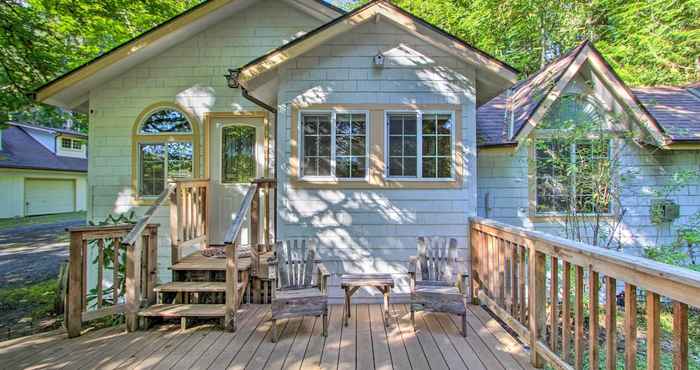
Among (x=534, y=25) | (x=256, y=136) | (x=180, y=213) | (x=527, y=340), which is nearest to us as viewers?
(x=527, y=340)

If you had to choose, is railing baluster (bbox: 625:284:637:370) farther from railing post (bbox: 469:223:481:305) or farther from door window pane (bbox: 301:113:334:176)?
door window pane (bbox: 301:113:334:176)

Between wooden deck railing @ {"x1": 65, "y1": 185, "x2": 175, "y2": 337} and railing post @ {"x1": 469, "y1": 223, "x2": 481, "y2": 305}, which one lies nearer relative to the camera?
wooden deck railing @ {"x1": 65, "y1": 185, "x2": 175, "y2": 337}

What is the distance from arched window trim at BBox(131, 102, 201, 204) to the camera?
20.6 feet

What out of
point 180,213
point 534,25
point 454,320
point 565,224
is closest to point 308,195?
point 180,213

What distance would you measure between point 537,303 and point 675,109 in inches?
268

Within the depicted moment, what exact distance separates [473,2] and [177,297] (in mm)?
13675

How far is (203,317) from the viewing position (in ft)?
12.7

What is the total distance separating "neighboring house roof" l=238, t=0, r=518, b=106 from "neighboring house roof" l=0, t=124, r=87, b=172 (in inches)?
748

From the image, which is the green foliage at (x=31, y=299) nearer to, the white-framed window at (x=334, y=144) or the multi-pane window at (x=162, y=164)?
the multi-pane window at (x=162, y=164)

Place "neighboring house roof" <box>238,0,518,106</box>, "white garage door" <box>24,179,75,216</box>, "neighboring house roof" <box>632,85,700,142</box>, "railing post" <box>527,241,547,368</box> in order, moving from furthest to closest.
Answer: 1. "white garage door" <box>24,179,75,216</box>
2. "neighboring house roof" <box>632,85,700,142</box>
3. "neighboring house roof" <box>238,0,518,106</box>
4. "railing post" <box>527,241,547,368</box>

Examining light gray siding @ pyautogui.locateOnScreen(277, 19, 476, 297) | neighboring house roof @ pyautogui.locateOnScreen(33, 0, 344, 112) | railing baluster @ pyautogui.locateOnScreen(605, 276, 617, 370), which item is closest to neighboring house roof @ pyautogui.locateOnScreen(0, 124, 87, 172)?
neighboring house roof @ pyautogui.locateOnScreen(33, 0, 344, 112)

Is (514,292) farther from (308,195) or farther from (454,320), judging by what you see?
(308,195)

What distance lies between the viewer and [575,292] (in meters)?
2.60

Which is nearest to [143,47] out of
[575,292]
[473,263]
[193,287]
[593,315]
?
[193,287]
